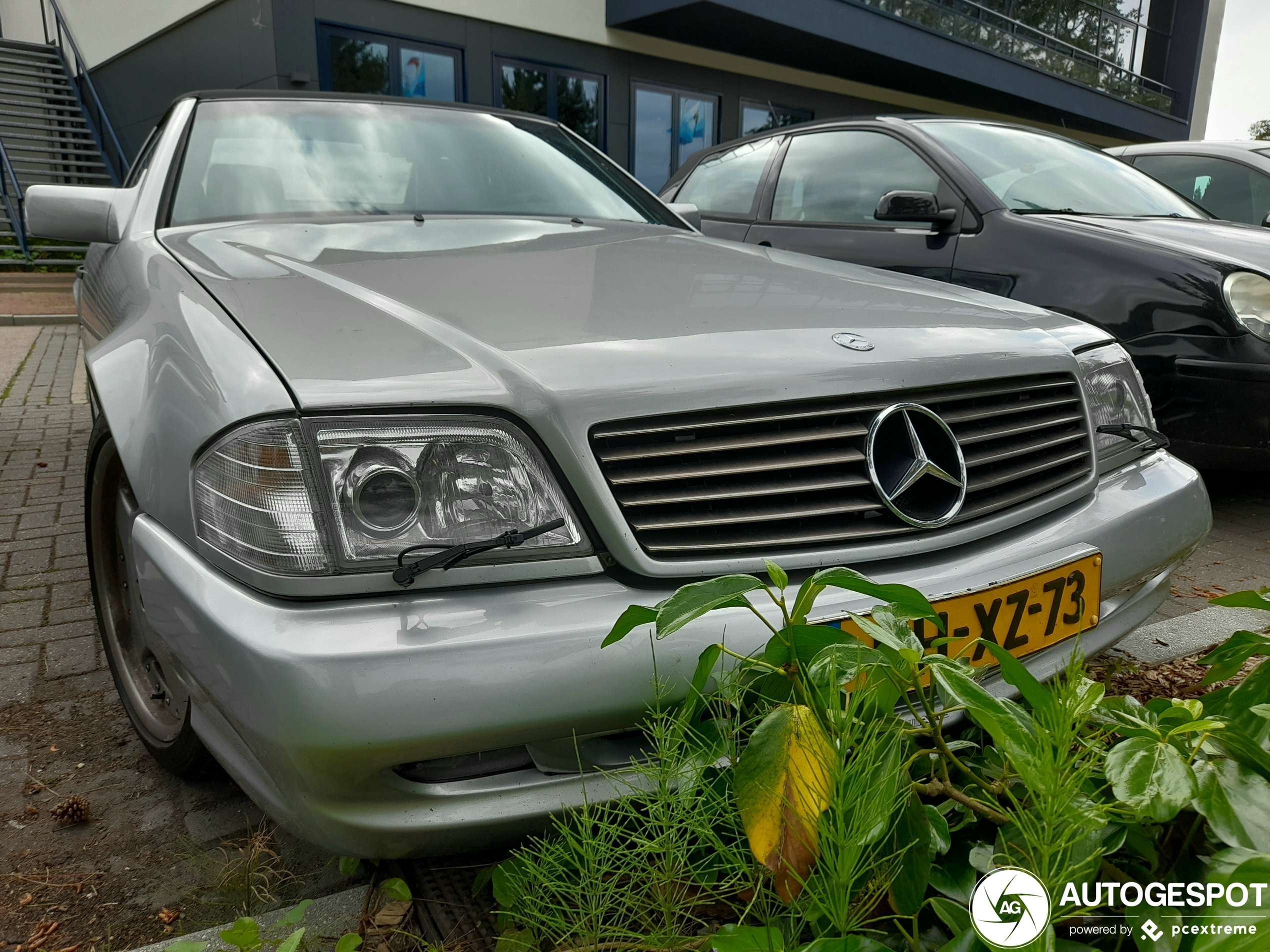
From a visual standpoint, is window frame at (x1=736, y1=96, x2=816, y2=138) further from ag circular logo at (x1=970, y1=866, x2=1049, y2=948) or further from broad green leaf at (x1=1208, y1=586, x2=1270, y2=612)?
ag circular logo at (x1=970, y1=866, x2=1049, y2=948)

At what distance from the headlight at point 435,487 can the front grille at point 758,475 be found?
111 mm

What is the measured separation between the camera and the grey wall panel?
10.8 m

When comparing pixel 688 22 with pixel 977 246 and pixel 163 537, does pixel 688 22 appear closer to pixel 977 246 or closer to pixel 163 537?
pixel 977 246

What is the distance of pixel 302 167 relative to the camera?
2645mm

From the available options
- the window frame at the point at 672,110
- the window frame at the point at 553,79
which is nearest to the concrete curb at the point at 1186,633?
the window frame at the point at 553,79

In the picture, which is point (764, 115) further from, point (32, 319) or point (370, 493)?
point (370, 493)

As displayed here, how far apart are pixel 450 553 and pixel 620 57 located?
534 inches

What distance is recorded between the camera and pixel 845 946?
0.98m

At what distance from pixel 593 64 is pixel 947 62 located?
6.45 m

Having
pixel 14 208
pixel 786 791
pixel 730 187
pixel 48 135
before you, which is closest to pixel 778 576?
pixel 786 791

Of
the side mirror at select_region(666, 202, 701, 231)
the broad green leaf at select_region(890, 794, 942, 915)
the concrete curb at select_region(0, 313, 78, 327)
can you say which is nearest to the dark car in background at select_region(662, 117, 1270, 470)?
the side mirror at select_region(666, 202, 701, 231)

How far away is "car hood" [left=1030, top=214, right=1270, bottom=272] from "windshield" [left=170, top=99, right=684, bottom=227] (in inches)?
69.7

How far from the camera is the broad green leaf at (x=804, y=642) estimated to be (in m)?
1.16

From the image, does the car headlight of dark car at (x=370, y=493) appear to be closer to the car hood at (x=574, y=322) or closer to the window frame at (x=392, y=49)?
the car hood at (x=574, y=322)
